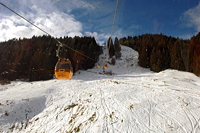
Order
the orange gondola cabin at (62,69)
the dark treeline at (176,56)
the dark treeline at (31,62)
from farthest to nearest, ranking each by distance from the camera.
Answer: the dark treeline at (31,62) → the dark treeline at (176,56) → the orange gondola cabin at (62,69)

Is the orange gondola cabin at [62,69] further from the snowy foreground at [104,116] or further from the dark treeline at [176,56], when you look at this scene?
Result: the dark treeline at [176,56]

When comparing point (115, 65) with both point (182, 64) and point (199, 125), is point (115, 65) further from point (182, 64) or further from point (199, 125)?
point (199, 125)

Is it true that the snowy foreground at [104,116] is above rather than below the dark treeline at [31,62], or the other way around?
below

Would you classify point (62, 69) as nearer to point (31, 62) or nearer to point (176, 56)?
point (176, 56)

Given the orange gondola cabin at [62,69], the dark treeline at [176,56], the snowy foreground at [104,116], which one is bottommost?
the snowy foreground at [104,116]

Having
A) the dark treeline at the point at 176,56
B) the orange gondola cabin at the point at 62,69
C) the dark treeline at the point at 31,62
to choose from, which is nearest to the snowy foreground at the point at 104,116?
the orange gondola cabin at the point at 62,69

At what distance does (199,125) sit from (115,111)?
167 inches

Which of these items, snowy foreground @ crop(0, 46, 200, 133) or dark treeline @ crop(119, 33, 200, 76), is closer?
snowy foreground @ crop(0, 46, 200, 133)

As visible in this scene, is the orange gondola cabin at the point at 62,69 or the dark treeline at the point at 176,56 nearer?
the orange gondola cabin at the point at 62,69

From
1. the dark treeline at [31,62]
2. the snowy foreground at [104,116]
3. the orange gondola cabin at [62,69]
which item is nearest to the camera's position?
the snowy foreground at [104,116]

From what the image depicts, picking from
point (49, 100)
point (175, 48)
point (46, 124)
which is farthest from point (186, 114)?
point (175, 48)

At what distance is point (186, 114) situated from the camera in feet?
19.0

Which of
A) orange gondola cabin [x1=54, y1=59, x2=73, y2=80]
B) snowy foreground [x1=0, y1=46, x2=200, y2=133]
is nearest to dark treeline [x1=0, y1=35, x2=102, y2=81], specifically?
snowy foreground [x1=0, y1=46, x2=200, y2=133]

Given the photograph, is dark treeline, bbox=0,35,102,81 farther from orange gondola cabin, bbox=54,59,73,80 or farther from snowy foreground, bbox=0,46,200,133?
orange gondola cabin, bbox=54,59,73,80
